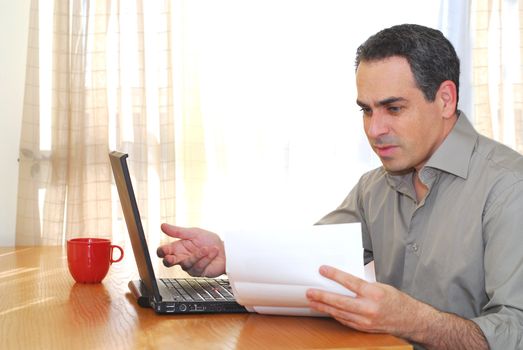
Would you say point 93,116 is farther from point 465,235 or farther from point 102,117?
point 465,235

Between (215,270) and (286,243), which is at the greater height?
(286,243)

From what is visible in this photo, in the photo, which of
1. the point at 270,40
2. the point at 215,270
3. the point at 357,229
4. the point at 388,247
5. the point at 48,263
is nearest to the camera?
the point at 357,229

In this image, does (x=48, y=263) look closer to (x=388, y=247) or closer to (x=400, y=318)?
(x=388, y=247)

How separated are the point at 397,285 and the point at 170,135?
5.35ft

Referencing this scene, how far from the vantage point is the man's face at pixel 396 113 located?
1.70 metres

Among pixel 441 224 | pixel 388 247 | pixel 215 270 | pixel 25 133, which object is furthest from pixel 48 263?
pixel 25 133

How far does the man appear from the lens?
1522 millimetres

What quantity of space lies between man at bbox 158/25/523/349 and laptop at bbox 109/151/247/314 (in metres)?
0.15

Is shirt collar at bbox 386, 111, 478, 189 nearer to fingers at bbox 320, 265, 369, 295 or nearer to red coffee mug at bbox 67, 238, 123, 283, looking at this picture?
fingers at bbox 320, 265, 369, 295

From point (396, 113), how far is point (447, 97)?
0.44 feet

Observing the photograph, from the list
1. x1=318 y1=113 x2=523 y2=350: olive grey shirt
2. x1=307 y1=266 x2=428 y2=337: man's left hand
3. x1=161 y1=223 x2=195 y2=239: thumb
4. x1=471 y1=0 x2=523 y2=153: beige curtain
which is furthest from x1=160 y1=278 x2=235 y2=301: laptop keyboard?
x1=471 y1=0 x2=523 y2=153: beige curtain

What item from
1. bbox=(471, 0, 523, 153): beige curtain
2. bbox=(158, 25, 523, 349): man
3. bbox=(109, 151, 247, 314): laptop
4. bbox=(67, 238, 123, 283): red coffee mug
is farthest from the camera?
bbox=(471, 0, 523, 153): beige curtain

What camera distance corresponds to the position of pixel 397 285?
1.84 m

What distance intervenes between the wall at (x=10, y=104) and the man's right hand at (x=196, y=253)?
64.1 inches
